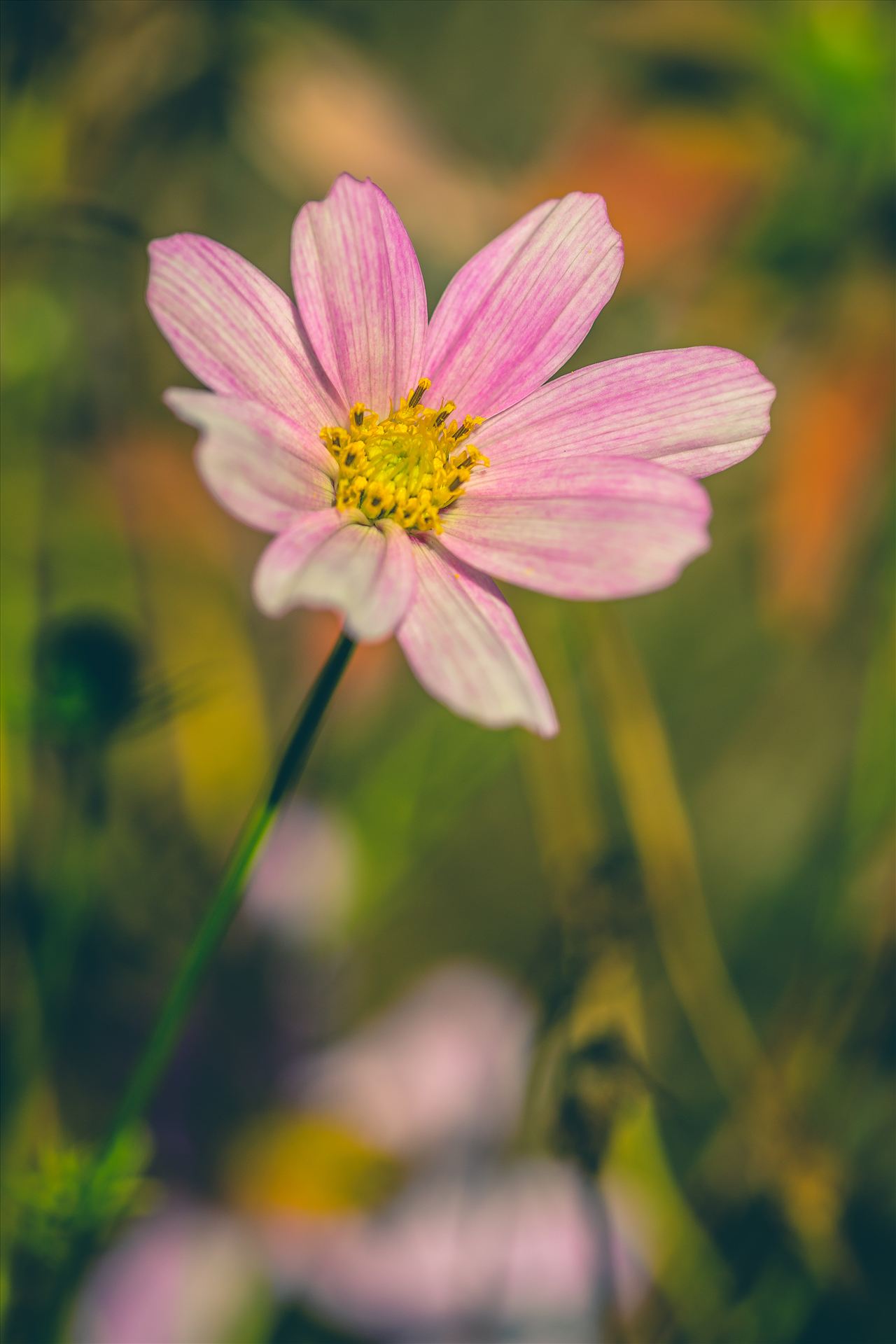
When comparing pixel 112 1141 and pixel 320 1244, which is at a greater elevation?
pixel 112 1141

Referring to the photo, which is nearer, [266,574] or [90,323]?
[266,574]

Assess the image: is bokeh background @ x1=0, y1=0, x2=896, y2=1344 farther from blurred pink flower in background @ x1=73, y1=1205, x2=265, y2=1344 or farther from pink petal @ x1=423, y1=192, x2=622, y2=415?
pink petal @ x1=423, y1=192, x2=622, y2=415

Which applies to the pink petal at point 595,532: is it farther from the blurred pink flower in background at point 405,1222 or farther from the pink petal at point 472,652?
the blurred pink flower in background at point 405,1222

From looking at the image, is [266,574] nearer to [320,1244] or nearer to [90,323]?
[320,1244]

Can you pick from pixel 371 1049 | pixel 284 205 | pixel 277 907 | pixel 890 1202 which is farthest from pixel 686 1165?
pixel 284 205

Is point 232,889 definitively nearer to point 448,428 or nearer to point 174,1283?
point 448,428

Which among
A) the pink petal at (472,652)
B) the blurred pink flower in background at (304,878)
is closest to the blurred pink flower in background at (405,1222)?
the blurred pink flower in background at (304,878)

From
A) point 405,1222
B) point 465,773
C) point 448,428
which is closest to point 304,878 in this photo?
point 465,773
